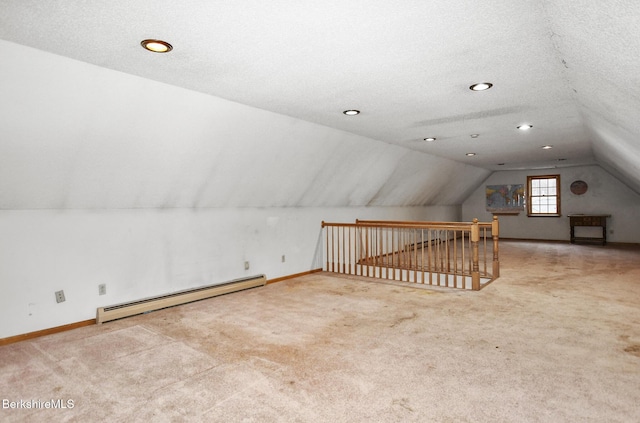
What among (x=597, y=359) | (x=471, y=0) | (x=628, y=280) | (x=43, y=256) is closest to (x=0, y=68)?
(x=43, y=256)

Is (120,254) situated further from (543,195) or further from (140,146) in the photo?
(543,195)

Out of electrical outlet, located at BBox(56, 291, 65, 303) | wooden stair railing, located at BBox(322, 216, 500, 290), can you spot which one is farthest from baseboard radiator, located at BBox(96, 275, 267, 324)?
wooden stair railing, located at BBox(322, 216, 500, 290)

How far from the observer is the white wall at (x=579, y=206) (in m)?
10.6

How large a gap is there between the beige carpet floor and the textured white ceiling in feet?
7.10

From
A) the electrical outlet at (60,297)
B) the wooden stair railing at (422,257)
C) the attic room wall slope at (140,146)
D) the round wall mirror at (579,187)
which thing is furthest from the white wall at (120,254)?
the round wall mirror at (579,187)

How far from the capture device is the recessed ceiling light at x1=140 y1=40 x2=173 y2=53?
8.45 feet

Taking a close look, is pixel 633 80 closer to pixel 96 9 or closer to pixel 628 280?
pixel 96 9

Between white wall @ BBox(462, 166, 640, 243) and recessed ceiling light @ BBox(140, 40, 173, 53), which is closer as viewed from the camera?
recessed ceiling light @ BBox(140, 40, 173, 53)

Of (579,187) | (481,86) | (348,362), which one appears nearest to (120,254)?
(348,362)

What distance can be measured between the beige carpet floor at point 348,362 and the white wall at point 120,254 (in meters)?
0.36

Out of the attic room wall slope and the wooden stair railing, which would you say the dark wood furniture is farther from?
the attic room wall slope

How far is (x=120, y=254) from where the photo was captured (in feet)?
14.2

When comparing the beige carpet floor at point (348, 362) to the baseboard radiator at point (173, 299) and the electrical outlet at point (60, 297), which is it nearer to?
the baseboard radiator at point (173, 299)

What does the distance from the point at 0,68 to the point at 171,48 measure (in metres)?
1.29
